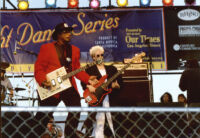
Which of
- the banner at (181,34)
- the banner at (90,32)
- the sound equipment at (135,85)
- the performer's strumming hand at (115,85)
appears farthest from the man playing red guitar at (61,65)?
the banner at (181,34)

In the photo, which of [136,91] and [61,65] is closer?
[61,65]

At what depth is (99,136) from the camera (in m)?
4.50

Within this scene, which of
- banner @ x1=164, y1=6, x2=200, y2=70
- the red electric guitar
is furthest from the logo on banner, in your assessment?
the red electric guitar

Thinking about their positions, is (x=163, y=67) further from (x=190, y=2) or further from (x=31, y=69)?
(x=31, y=69)

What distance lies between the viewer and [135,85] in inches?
229

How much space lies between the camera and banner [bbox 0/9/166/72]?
27.3ft

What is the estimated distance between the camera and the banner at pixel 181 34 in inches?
327

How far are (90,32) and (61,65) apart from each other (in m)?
4.17

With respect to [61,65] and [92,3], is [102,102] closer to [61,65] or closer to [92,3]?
[61,65]

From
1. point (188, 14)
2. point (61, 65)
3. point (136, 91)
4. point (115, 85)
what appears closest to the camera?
point (61, 65)

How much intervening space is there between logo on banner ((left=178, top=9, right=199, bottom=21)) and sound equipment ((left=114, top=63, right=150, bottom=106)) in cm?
322

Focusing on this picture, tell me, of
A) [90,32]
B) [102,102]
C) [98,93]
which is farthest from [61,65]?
[90,32]

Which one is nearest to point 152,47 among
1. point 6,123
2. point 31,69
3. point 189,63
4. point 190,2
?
point 190,2

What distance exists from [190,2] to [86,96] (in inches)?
216
